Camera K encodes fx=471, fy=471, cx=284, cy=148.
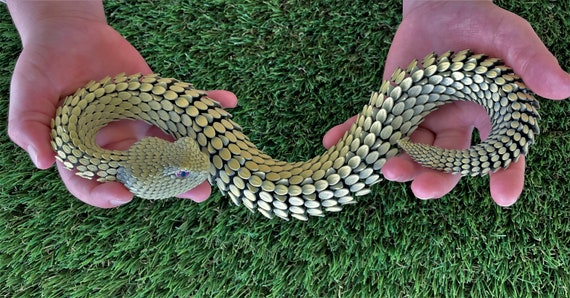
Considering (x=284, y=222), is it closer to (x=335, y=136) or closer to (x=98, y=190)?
(x=335, y=136)

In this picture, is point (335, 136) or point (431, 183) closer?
point (431, 183)

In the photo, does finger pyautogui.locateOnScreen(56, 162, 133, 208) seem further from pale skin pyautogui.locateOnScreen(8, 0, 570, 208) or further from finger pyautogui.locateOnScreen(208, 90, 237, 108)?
finger pyautogui.locateOnScreen(208, 90, 237, 108)

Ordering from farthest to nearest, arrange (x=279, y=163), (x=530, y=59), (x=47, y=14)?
(x=47, y=14) → (x=279, y=163) → (x=530, y=59)

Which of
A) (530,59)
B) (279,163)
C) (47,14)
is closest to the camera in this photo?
(530,59)

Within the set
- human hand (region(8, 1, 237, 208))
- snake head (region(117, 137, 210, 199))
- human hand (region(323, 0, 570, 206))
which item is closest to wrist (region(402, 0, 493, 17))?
human hand (region(323, 0, 570, 206))

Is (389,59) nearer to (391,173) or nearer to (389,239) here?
(391,173)

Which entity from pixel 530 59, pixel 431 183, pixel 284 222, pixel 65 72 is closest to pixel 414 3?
pixel 530 59

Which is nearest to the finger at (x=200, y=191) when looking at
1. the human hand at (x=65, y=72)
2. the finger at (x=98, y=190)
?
the human hand at (x=65, y=72)
